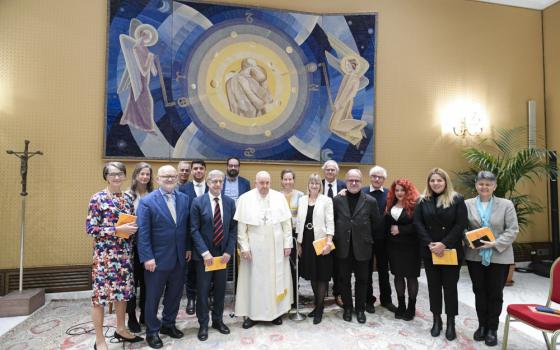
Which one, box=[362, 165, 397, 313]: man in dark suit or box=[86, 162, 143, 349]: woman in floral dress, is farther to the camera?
box=[362, 165, 397, 313]: man in dark suit

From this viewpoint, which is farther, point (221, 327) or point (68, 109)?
point (68, 109)

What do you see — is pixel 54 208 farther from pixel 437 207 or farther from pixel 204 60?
pixel 437 207

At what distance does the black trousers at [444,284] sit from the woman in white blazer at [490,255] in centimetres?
21

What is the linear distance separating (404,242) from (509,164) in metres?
3.19

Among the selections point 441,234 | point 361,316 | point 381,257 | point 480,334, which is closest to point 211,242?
point 361,316

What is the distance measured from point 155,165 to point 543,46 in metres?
7.56

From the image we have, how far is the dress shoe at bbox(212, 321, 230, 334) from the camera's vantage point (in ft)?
10.7

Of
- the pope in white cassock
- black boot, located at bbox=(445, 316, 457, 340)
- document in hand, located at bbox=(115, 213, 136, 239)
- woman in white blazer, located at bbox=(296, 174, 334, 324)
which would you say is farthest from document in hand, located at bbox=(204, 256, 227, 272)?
black boot, located at bbox=(445, 316, 457, 340)

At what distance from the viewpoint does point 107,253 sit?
109 inches

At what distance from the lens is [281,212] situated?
11.5 ft

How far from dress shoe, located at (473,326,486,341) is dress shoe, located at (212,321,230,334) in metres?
2.40

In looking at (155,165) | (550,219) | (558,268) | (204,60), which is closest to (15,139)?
(155,165)

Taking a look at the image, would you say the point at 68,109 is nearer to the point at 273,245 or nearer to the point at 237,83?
the point at 237,83

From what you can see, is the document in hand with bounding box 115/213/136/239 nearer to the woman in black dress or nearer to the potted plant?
the woman in black dress
